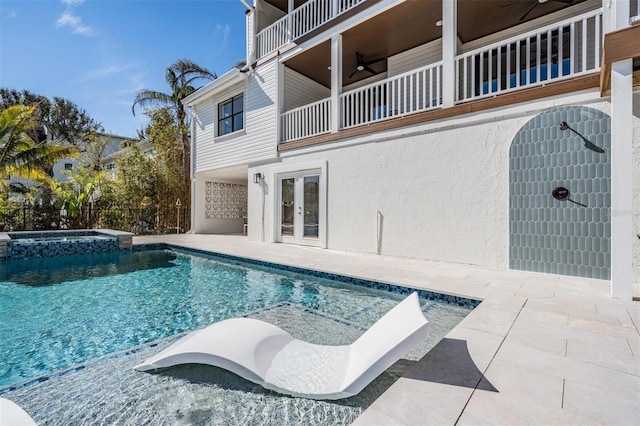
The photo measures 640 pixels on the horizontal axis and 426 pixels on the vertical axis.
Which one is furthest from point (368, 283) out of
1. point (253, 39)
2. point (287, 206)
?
point (253, 39)

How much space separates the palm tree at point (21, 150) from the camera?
10.2 m

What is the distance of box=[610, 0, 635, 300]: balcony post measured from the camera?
384cm

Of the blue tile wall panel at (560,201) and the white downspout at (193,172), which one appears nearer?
the blue tile wall panel at (560,201)

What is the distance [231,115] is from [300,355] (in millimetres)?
11234

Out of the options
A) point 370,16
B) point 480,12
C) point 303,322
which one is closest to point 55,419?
point 303,322

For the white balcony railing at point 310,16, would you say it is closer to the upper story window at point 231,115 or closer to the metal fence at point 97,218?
the upper story window at point 231,115

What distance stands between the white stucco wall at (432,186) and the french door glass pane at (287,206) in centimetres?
130

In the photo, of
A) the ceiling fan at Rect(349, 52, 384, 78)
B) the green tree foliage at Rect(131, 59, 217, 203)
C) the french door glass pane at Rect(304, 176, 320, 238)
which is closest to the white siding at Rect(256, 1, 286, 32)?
the ceiling fan at Rect(349, 52, 384, 78)

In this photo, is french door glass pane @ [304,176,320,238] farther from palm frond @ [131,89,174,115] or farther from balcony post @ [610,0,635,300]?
palm frond @ [131,89,174,115]

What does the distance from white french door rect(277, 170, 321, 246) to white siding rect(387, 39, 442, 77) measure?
4082 mm

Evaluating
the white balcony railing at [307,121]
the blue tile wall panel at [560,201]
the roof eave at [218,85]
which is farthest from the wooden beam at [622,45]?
the roof eave at [218,85]

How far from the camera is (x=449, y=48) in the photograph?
6566 mm

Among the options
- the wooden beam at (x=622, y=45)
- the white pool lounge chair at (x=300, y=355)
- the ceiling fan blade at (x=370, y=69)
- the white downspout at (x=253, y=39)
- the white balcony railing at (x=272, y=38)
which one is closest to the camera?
the white pool lounge chair at (x=300, y=355)

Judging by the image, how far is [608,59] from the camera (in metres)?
4.01
